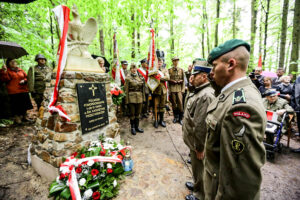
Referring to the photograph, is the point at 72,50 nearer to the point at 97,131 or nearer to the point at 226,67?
the point at 97,131

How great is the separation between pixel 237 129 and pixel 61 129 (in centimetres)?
262

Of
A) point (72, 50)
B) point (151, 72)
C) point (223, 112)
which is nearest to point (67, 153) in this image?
point (72, 50)

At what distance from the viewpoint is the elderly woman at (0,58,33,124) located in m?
4.77

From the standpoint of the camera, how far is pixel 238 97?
106cm

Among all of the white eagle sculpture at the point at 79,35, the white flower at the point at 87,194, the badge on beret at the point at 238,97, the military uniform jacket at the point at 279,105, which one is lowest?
the white flower at the point at 87,194

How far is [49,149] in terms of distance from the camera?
2.54 m

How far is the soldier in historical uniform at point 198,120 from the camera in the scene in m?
2.09

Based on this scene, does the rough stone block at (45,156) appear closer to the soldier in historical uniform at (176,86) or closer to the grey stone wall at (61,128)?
the grey stone wall at (61,128)

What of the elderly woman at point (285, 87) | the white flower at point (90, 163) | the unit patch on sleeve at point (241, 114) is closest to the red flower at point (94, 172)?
the white flower at point (90, 163)

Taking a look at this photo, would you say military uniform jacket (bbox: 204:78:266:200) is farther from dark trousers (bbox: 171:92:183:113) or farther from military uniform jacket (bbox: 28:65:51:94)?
military uniform jacket (bbox: 28:65:51:94)

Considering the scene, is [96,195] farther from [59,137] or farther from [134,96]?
[134,96]

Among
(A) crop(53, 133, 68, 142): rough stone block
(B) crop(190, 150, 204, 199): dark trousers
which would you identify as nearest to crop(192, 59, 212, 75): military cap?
(B) crop(190, 150, 204, 199): dark trousers

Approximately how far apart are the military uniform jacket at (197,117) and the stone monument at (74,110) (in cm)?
188

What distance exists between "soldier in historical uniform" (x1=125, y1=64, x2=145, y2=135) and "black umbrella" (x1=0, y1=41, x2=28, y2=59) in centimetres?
353
